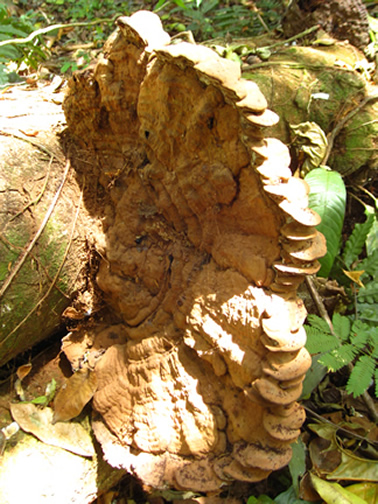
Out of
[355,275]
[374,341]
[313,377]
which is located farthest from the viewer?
[355,275]

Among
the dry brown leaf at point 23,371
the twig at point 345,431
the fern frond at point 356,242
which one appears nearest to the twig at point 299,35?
the fern frond at point 356,242

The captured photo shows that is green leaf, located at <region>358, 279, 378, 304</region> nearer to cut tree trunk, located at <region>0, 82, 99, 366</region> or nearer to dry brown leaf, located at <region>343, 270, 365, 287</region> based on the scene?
dry brown leaf, located at <region>343, 270, 365, 287</region>

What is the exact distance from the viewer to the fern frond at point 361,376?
2059 mm

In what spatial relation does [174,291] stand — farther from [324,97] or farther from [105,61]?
[324,97]

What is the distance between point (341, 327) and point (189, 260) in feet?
3.85

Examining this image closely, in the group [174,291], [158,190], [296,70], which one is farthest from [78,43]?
[174,291]

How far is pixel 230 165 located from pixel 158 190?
552mm

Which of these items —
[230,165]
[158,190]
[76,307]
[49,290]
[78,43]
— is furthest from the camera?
[78,43]

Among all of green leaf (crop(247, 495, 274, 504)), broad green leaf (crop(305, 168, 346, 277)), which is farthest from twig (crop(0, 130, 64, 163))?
green leaf (crop(247, 495, 274, 504))

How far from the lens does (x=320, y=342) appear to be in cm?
224

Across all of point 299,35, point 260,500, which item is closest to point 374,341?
point 260,500

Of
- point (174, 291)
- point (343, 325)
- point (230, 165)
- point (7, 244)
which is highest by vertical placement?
point (230, 165)

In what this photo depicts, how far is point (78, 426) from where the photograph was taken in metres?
2.09

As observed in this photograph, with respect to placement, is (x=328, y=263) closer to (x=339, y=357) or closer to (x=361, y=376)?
(x=339, y=357)
